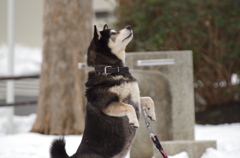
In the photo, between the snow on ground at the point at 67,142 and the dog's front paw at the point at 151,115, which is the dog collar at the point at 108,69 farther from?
the snow on ground at the point at 67,142

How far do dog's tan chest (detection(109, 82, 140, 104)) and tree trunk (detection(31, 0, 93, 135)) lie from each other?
4.36 meters

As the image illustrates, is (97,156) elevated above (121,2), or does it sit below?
below

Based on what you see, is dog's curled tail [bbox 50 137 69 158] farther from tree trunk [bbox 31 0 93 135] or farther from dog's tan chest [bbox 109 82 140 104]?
tree trunk [bbox 31 0 93 135]

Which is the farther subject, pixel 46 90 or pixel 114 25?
pixel 114 25

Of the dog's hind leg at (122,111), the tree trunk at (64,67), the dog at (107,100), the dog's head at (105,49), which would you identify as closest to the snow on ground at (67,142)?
the tree trunk at (64,67)

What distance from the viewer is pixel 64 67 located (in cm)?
788

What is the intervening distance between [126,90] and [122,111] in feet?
0.73

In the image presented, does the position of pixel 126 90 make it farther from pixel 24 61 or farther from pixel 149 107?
pixel 24 61

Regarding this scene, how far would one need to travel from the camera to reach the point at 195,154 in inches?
206

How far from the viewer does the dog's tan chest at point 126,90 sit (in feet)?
11.6

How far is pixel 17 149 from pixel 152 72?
2263 mm

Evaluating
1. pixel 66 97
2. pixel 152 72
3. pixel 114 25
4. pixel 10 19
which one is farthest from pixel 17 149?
pixel 114 25

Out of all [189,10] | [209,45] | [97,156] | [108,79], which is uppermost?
[189,10]

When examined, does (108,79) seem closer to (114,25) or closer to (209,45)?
(209,45)
